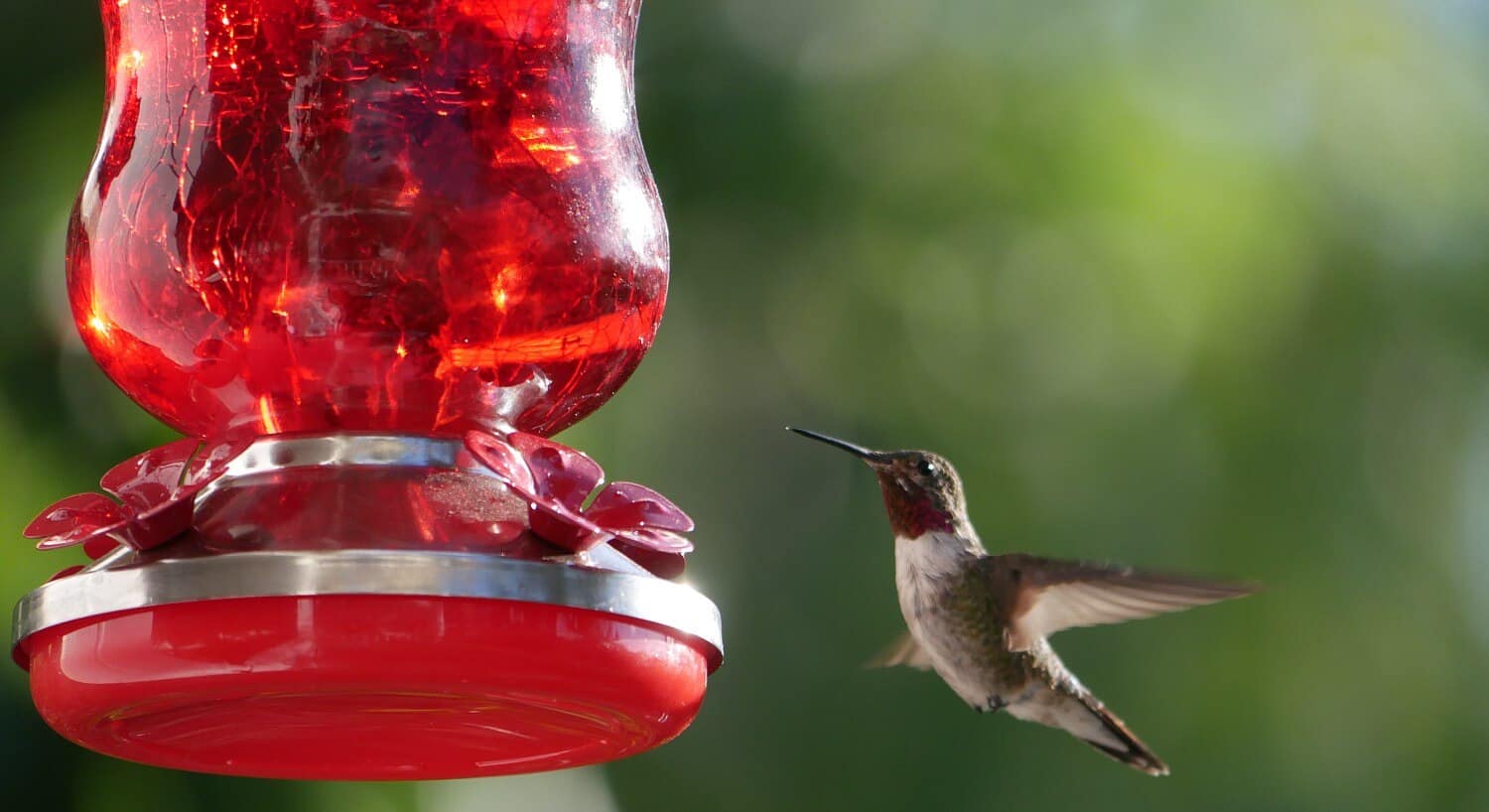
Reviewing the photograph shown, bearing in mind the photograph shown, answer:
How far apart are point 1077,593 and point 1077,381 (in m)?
3.48

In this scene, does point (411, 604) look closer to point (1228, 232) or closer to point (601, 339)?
point (601, 339)

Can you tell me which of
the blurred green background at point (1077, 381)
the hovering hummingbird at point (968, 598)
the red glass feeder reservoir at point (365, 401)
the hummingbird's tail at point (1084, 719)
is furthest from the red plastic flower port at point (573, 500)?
the blurred green background at point (1077, 381)

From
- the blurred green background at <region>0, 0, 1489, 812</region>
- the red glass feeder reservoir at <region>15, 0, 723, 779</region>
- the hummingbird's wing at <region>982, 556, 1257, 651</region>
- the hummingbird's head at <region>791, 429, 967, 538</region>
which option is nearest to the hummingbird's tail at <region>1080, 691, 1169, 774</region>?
the hummingbird's wing at <region>982, 556, 1257, 651</region>

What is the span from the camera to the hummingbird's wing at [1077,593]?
3605 millimetres

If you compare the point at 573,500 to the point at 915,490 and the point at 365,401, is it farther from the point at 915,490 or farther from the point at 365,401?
the point at 915,490

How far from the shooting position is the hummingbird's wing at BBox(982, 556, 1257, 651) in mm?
3605

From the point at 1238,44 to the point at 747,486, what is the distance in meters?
3.12

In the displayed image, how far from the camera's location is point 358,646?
191cm

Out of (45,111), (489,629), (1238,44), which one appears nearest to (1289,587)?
(1238,44)

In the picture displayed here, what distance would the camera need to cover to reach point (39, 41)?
5535mm

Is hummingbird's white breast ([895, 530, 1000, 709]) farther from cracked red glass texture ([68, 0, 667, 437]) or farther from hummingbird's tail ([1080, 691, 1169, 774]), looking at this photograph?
cracked red glass texture ([68, 0, 667, 437])

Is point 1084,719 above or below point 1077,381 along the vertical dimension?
below

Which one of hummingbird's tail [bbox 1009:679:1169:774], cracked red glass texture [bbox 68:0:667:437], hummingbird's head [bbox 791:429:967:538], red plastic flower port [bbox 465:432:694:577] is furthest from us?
hummingbird's tail [bbox 1009:679:1169:774]

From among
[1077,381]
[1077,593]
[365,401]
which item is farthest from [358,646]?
[1077,381]
